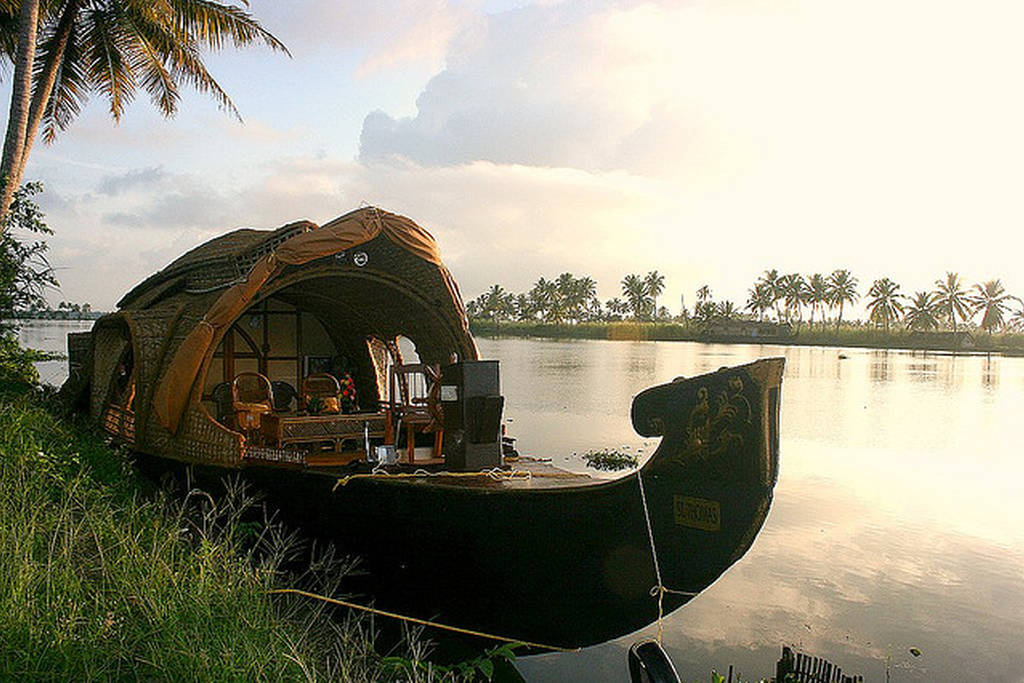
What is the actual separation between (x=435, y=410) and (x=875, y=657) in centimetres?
443

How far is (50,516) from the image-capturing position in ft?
18.0

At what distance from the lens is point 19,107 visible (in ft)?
38.7

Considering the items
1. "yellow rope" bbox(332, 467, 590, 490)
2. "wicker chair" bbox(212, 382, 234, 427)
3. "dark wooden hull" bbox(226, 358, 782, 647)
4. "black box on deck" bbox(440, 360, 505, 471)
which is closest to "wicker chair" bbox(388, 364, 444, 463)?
"black box on deck" bbox(440, 360, 505, 471)

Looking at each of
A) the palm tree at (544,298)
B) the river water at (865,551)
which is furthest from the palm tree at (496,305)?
the river water at (865,551)

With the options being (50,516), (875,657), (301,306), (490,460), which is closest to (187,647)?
(50,516)

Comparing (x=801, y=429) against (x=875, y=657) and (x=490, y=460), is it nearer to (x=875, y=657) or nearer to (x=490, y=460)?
(x=875, y=657)

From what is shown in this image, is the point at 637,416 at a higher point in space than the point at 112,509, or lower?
higher

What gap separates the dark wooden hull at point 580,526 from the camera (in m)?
4.68

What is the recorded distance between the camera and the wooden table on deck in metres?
7.15

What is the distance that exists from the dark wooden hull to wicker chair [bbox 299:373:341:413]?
2.21 metres

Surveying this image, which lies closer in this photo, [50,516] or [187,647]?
[187,647]

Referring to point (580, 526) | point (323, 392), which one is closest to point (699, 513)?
point (580, 526)

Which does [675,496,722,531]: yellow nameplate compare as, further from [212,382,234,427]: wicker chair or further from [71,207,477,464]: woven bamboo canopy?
[212,382,234,427]: wicker chair

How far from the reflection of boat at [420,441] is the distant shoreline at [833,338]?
66069mm
